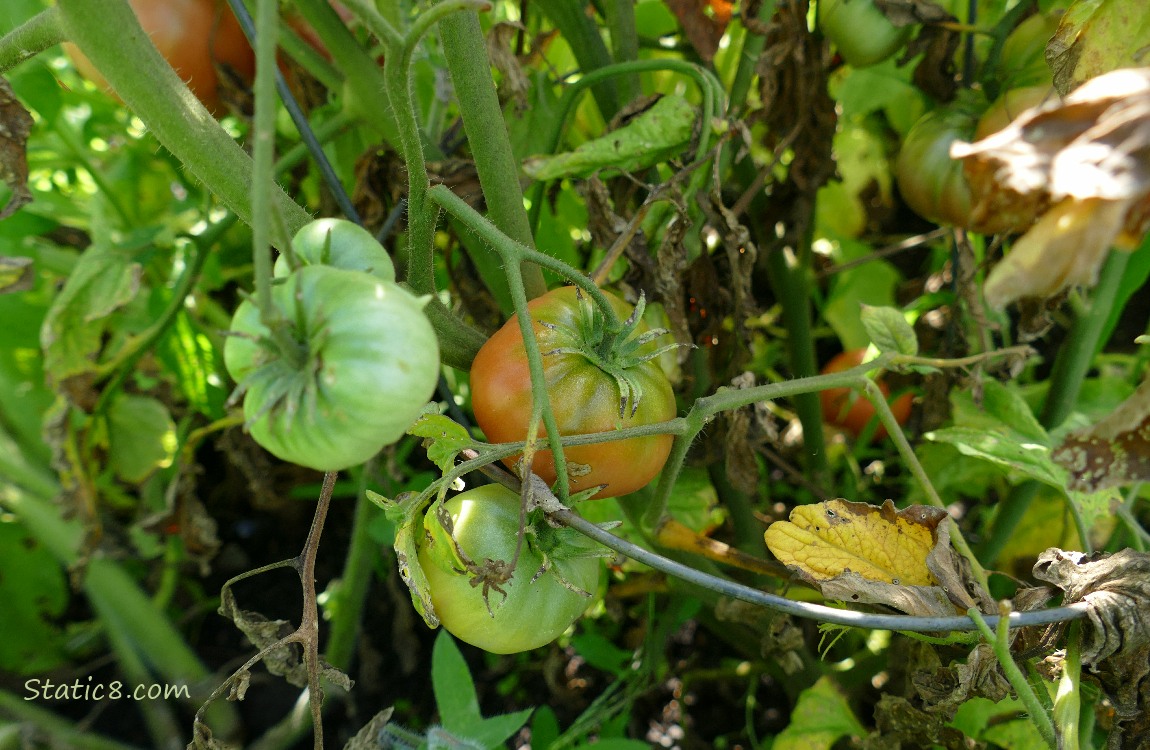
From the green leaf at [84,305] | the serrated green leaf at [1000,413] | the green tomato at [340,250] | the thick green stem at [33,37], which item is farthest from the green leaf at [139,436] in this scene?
the serrated green leaf at [1000,413]

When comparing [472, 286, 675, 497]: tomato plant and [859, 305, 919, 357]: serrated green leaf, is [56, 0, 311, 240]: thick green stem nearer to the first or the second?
[472, 286, 675, 497]: tomato plant

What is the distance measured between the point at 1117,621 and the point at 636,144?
1.65 ft

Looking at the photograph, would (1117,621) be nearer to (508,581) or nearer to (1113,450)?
(1113,450)

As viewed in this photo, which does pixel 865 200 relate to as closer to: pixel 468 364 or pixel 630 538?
pixel 630 538

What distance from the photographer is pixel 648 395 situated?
627mm

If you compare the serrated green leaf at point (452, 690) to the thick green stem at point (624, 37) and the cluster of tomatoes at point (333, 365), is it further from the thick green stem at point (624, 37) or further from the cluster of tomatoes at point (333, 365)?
the thick green stem at point (624, 37)

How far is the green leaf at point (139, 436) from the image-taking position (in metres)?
1.16

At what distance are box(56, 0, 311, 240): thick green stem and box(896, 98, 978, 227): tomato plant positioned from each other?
0.67 meters

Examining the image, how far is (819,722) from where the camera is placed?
2.94 ft

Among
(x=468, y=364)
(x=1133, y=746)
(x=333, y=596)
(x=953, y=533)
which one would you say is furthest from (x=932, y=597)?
(x=333, y=596)

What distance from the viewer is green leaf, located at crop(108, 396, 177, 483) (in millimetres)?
1156

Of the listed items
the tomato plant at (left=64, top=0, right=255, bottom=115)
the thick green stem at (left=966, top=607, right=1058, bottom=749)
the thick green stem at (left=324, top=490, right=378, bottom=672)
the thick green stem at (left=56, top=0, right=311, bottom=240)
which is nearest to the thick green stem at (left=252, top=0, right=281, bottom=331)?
the thick green stem at (left=56, top=0, right=311, bottom=240)

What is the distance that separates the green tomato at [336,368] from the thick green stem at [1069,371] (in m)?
0.79

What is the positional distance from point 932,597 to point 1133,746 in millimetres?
230
